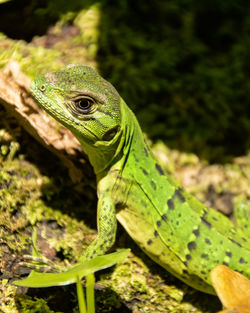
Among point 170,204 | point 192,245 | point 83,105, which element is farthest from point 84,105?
point 192,245

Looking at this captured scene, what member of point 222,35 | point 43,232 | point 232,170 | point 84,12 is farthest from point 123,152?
point 222,35

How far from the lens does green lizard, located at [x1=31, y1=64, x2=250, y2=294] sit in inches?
179

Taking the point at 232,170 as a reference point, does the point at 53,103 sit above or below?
above

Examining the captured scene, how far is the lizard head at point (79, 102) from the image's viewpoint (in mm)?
4516

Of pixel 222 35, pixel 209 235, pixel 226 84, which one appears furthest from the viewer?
pixel 222 35

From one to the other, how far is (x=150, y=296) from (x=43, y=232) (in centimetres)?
161

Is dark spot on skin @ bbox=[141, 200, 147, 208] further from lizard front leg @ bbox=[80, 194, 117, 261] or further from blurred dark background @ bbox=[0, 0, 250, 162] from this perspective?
blurred dark background @ bbox=[0, 0, 250, 162]

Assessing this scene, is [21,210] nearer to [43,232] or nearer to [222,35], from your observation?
[43,232]

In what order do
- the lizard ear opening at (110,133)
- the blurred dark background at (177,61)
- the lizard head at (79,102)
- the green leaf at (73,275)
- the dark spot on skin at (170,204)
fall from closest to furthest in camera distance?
the green leaf at (73,275), the lizard head at (79,102), the lizard ear opening at (110,133), the dark spot on skin at (170,204), the blurred dark background at (177,61)

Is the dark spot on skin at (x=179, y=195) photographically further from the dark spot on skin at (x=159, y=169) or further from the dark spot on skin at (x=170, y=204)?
the dark spot on skin at (x=159, y=169)

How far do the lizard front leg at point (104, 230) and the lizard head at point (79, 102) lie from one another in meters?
0.84

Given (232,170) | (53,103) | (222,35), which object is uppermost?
(53,103)

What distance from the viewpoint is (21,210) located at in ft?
16.4

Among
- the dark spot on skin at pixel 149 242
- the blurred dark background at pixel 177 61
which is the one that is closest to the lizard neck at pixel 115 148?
the dark spot on skin at pixel 149 242
